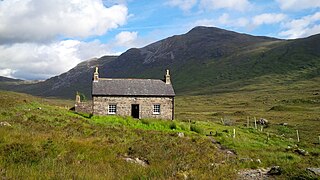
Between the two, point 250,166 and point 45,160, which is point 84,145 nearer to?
point 45,160

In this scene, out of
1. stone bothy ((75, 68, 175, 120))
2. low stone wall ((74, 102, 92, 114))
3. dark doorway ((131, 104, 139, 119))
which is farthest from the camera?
low stone wall ((74, 102, 92, 114))

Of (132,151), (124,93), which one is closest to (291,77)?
(124,93)

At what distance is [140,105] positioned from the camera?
45.2 meters

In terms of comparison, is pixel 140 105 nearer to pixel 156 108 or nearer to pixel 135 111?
pixel 156 108

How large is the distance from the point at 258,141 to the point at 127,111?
18.9m

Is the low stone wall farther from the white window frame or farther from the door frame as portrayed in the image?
the white window frame

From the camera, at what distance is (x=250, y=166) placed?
498 inches

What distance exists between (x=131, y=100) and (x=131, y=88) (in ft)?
6.64

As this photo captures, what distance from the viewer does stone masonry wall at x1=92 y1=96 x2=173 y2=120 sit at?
4444 cm

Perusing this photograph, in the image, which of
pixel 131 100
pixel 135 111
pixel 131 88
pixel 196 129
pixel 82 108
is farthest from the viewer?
pixel 82 108

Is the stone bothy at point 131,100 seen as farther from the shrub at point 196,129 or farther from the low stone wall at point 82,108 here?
the shrub at point 196,129

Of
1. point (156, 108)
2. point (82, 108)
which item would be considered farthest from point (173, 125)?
point (82, 108)

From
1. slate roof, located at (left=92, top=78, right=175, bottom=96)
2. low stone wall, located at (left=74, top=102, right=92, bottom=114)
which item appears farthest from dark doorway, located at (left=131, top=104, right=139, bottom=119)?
low stone wall, located at (left=74, top=102, right=92, bottom=114)

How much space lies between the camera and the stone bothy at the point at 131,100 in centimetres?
4456
